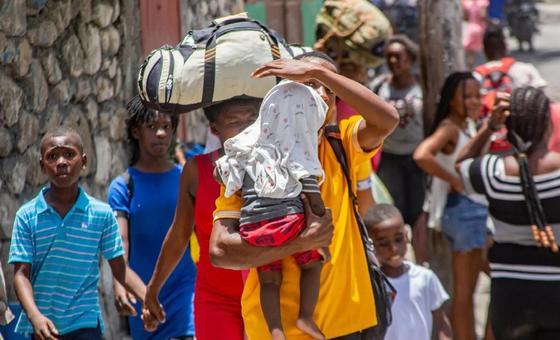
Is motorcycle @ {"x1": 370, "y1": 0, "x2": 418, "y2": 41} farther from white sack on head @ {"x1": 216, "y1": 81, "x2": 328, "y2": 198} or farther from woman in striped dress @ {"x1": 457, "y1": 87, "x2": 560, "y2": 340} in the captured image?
white sack on head @ {"x1": 216, "y1": 81, "x2": 328, "y2": 198}

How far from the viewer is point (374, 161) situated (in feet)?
28.1

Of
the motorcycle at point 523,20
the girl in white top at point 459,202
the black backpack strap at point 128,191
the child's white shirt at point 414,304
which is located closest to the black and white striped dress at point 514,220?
the child's white shirt at point 414,304

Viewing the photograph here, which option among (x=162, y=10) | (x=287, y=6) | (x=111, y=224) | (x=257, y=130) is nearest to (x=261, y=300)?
(x=257, y=130)

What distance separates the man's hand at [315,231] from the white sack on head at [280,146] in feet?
0.27

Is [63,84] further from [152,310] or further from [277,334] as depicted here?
[277,334]

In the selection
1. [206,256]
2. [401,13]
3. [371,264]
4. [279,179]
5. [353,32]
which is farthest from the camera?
[401,13]

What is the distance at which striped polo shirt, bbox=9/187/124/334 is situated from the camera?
549 centimetres

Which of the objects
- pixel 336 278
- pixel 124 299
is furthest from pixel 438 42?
pixel 336 278

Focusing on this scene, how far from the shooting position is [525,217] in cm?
592

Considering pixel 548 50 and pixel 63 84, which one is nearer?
pixel 63 84

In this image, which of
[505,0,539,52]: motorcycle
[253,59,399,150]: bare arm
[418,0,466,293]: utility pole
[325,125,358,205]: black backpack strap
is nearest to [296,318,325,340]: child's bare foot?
[325,125,358,205]: black backpack strap

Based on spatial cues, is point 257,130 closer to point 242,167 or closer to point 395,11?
point 242,167

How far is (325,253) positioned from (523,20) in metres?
17.8

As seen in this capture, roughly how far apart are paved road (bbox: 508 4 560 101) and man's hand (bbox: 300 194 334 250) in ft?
43.4
